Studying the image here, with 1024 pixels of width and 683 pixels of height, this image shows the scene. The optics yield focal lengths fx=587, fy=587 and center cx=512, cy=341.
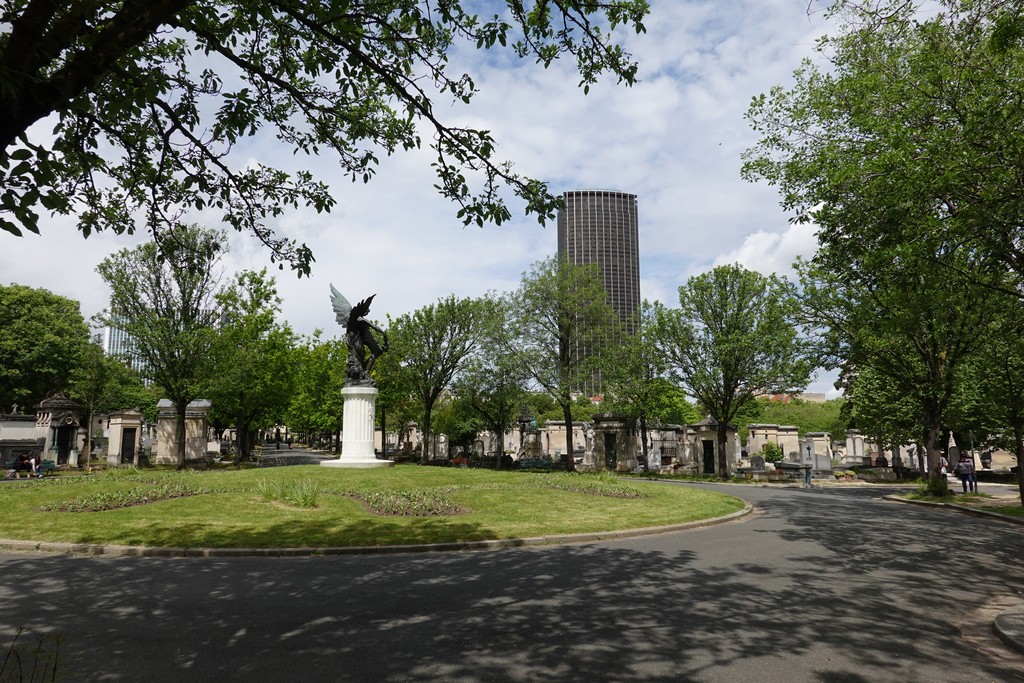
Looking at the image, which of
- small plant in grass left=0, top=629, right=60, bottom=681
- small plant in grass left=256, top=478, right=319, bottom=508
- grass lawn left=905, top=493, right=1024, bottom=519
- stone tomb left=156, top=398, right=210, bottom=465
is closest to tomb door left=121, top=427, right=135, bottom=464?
stone tomb left=156, top=398, right=210, bottom=465

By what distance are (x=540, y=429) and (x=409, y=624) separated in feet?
148

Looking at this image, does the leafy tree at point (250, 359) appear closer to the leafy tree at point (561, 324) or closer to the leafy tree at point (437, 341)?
the leafy tree at point (437, 341)

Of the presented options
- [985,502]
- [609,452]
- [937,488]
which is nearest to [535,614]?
[985,502]

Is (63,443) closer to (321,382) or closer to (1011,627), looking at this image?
(321,382)

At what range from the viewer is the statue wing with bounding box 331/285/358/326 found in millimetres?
28016

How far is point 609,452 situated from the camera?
40.5 meters

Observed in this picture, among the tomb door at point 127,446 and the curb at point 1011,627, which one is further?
the tomb door at point 127,446

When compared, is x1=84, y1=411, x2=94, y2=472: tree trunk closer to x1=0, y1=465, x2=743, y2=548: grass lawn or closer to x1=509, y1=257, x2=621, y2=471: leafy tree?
x1=0, y1=465, x2=743, y2=548: grass lawn

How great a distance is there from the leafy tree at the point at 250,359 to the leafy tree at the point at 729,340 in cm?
2400

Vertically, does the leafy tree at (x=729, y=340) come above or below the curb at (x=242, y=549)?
above

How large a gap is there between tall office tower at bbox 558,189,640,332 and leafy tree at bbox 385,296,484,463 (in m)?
126

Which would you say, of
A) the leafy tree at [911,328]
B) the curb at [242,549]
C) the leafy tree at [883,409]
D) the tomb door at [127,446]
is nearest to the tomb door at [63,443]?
the tomb door at [127,446]

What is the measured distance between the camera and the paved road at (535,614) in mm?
5141

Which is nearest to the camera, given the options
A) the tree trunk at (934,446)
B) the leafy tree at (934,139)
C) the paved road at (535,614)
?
the paved road at (535,614)
